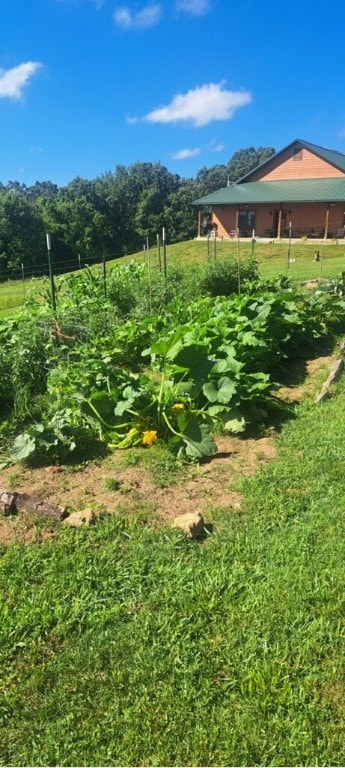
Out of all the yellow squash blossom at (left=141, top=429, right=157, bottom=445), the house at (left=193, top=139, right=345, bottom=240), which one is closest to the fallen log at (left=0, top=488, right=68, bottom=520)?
the yellow squash blossom at (left=141, top=429, right=157, bottom=445)

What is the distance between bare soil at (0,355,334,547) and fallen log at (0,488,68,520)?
0.05m

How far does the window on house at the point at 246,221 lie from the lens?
3481cm

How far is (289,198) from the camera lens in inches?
1254

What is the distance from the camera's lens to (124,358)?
5.88 meters

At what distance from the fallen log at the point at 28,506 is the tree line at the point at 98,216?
35.1m

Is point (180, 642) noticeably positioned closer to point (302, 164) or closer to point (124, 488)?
point (124, 488)

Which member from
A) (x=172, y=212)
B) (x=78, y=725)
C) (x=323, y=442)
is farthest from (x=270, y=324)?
(x=172, y=212)

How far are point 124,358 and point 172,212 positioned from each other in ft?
171

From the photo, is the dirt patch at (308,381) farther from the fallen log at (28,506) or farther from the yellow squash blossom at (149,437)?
the fallen log at (28,506)

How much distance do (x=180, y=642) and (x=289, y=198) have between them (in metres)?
32.5

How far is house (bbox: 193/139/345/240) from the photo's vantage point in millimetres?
31484

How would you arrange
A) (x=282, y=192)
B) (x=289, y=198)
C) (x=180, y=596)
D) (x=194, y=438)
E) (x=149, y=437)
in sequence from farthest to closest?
(x=282, y=192) → (x=289, y=198) → (x=149, y=437) → (x=194, y=438) → (x=180, y=596)

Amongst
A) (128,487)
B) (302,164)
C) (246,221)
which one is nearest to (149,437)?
(128,487)

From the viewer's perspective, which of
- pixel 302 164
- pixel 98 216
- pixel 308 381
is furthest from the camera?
pixel 98 216
